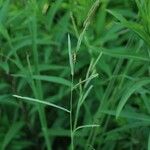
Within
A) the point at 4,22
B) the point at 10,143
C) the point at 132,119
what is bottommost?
the point at 10,143

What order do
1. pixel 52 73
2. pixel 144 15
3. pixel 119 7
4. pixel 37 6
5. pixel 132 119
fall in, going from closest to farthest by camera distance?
pixel 144 15
pixel 132 119
pixel 37 6
pixel 52 73
pixel 119 7

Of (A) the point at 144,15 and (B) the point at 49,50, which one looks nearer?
(A) the point at 144,15

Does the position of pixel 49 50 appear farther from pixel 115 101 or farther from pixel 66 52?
pixel 115 101

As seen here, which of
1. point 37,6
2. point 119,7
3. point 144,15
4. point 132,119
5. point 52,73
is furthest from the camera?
point 119,7

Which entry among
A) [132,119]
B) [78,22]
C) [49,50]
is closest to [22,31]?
[49,50]

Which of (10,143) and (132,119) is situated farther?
(10,143)

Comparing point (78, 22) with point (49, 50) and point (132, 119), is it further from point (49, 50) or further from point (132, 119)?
point (132, 119)

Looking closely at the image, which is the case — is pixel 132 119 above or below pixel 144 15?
below

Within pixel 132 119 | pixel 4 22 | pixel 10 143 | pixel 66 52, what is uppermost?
pixel 4 22

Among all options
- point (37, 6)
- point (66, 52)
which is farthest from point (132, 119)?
point (37, 6)
